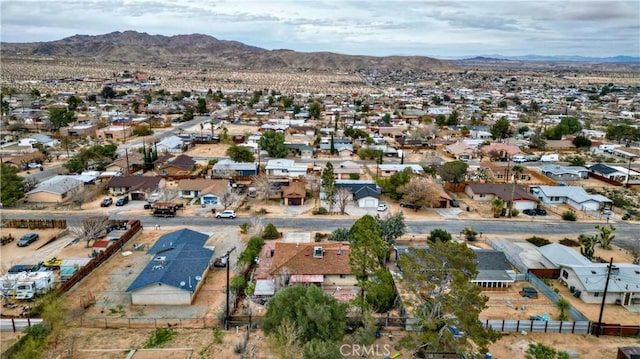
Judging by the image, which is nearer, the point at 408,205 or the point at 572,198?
the point at 408,205

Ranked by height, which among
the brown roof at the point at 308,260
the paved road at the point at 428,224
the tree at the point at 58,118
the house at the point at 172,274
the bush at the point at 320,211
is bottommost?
the paved road at the point at 428,224

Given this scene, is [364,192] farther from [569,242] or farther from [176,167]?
[176,167]

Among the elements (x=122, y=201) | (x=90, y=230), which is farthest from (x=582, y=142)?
(x=90, y=230)

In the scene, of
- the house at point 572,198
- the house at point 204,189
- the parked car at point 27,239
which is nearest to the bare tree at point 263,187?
the house at point 204,189

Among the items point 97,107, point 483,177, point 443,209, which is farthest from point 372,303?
point 97,107

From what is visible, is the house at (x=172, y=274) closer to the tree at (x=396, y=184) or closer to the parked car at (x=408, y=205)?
the parked car at (x=408, y=205)

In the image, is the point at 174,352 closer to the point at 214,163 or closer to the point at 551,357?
the point at 551,357
